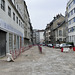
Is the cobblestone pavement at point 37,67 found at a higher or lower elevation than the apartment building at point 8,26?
lower

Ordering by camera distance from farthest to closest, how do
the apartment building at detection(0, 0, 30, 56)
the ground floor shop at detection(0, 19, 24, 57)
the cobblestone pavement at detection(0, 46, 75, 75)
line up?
the apartment building at detection(0, 0, 30, 56), the ground floor shop at detection(0, 19, 24, 57), the cobblestone pavement at detection(0, 46, 75, 75)

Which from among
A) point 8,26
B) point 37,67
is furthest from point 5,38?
point 37,67

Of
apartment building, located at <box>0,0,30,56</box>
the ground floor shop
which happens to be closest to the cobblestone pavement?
the ground floor shop

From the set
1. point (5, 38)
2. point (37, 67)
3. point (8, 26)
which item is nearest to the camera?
point (37, 67)

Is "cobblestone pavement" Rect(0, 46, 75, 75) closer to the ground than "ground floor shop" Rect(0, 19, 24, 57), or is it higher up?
closer to the ground

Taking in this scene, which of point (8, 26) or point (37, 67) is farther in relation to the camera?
point (8, 26)

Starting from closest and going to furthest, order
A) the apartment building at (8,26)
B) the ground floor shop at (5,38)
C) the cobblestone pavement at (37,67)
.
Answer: the cobblestone pavement at (37,67) → the ground floor shop at (5,38) → the apartment building at (8,26)

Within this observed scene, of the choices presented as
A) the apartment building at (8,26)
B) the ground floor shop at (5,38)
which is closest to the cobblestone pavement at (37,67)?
the ground floor shop at (5,38)

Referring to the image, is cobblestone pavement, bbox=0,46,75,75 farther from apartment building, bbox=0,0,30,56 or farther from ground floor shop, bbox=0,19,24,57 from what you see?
apartment building, bbox=0,0,30,56

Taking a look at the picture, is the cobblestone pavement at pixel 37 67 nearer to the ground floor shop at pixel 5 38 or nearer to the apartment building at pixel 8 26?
the ground floor shop at pixel 5 38

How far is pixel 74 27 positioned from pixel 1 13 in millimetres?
29663

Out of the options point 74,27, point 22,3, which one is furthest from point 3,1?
point 74,27

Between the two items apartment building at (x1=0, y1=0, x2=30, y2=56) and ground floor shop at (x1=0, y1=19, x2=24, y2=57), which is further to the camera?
apartment building at (x1=0, y1=0, x2=30, y2=56)

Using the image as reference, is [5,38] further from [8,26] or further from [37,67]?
[37,67]
